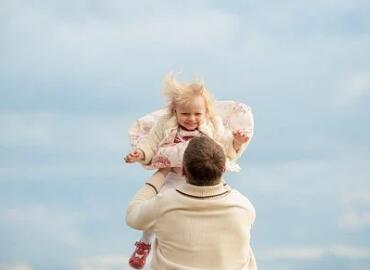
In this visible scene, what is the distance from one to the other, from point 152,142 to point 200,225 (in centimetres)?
132

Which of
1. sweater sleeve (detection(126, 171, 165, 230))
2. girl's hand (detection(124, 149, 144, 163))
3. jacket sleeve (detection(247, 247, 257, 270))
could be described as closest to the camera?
sweater sleeve (detection(126, 171, 165, 230))

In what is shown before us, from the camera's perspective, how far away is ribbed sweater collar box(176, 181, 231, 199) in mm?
3959

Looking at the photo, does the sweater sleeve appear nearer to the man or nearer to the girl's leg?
the man

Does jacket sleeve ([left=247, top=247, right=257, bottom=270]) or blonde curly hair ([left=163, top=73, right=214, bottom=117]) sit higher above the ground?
blonde curly hair ([left=163, top=73, right=214, bottom=117])

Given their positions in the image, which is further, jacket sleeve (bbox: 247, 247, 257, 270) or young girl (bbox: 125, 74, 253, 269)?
young girl (bbox: 125, 74, 253, 269)

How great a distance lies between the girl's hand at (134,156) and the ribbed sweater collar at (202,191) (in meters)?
1.13

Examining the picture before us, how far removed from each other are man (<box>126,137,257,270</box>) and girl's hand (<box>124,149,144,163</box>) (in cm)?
93

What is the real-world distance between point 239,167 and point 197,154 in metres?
1.41

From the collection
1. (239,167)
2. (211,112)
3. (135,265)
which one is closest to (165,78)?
(211,112)

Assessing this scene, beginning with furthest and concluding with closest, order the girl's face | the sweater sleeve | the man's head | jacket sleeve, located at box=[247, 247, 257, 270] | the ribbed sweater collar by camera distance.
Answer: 1. the girl's face
2. jacket sleeve, located at box=[247, 247, 257, 270]
3. the sweater sleeve
4. the ribbed sweater collar
5. the man's head

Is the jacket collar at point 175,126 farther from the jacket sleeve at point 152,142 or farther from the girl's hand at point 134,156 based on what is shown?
the girl's hand at point 134,156

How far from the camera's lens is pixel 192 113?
5.00 meters

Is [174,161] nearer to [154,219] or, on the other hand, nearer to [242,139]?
[242,139]

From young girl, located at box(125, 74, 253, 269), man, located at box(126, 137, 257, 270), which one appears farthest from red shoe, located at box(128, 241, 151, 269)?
man, located at box(126, 137, 257, 270)
